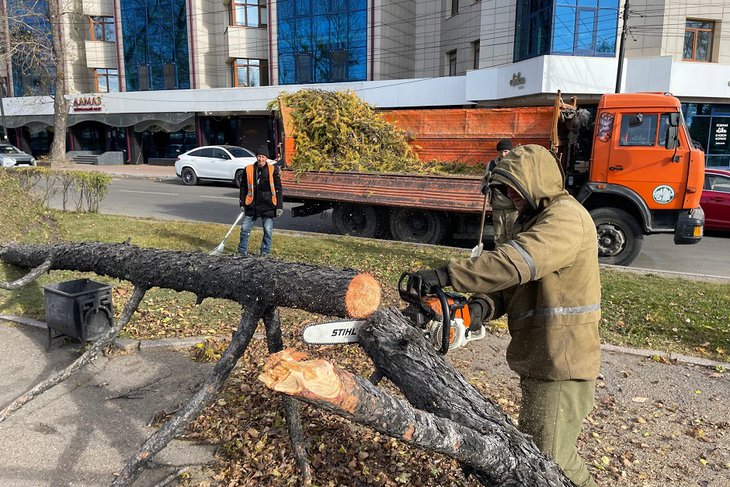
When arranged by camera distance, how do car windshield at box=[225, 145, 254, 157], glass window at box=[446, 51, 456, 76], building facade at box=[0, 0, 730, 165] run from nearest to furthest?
building facade at box=[0, 0, 730, 165]
car windshield at box=[225, 145, 254, 157]
glass window at box=[446, 51, 456, 76]

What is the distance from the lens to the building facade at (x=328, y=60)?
1925 centimetres

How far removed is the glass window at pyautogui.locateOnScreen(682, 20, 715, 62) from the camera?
19.7 metres

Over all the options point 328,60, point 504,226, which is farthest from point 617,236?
point 328,60

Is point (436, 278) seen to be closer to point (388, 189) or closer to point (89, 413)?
point (89, 413)

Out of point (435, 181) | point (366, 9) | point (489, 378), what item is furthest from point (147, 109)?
point (489, 378)

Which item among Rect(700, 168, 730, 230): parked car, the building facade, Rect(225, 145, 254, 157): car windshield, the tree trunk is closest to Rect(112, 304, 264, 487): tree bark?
Rect(700, 168, 730, 230): parked car

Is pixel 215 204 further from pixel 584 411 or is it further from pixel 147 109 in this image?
pixel 147 109

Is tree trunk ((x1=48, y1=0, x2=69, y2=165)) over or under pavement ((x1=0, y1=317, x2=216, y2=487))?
over

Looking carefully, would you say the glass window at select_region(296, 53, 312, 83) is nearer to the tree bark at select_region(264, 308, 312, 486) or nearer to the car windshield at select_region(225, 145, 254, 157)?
the car windshield at select_region(225, 145, 254, 157)

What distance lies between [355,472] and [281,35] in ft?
93.4

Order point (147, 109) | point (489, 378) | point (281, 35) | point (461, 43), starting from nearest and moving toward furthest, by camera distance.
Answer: point (489, 378), point (461, 43), point (281, 35), point (147, 109)

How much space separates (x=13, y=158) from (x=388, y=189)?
23.1 metres

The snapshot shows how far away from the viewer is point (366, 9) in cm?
2645

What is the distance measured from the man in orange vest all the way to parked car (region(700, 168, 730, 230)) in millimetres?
8718
